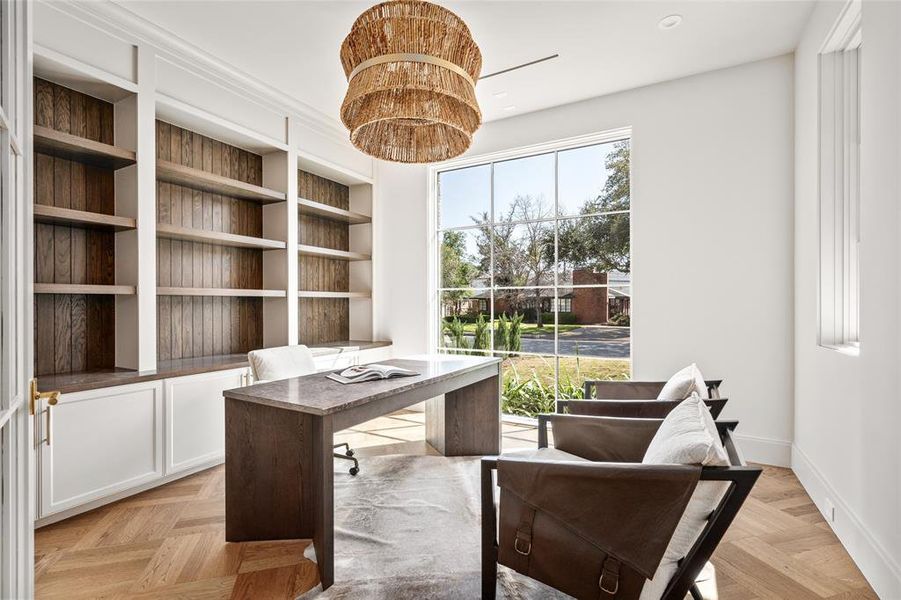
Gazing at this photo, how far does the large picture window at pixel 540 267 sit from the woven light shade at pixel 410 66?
2.15 meters

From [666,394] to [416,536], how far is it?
140 centimetres

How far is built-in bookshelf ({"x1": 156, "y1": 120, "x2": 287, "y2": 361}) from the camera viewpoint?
3.44m

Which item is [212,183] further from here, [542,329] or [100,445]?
[542,329]

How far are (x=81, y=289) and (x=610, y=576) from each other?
9.90 ft

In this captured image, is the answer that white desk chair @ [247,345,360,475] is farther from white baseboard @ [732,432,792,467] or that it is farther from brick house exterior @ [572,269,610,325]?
white baseboard @ [732,432,792,467]

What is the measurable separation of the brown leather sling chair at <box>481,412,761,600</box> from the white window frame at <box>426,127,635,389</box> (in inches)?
104

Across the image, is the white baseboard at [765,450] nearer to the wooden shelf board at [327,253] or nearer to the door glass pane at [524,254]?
the door glass pane at [524,254]

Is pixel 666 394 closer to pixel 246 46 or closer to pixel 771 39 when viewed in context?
pixel 771 39

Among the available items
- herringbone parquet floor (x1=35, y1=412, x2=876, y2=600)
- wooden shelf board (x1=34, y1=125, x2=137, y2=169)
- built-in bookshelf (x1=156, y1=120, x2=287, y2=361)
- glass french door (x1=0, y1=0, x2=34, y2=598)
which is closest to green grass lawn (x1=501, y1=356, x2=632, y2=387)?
herringbone parquet floor (x1=35, y1=412, x2=876, y2=600)

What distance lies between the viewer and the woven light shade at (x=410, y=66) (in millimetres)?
1913

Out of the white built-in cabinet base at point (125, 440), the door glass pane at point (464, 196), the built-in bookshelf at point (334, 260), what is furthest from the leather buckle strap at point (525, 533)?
the door glass pane at point (464, 196)

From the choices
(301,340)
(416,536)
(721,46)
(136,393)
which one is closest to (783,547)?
(416,536)

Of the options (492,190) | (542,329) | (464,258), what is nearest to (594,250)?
(542,329)

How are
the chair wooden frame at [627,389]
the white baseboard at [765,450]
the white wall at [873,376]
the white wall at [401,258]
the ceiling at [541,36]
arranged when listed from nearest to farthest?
1. the white wall at [873,376]
2. the chair wooden frame at [627,389]
3. the ceiling at [541,36]
4. the white baseboard at [765,450]
5. the white wall at [401,258]
